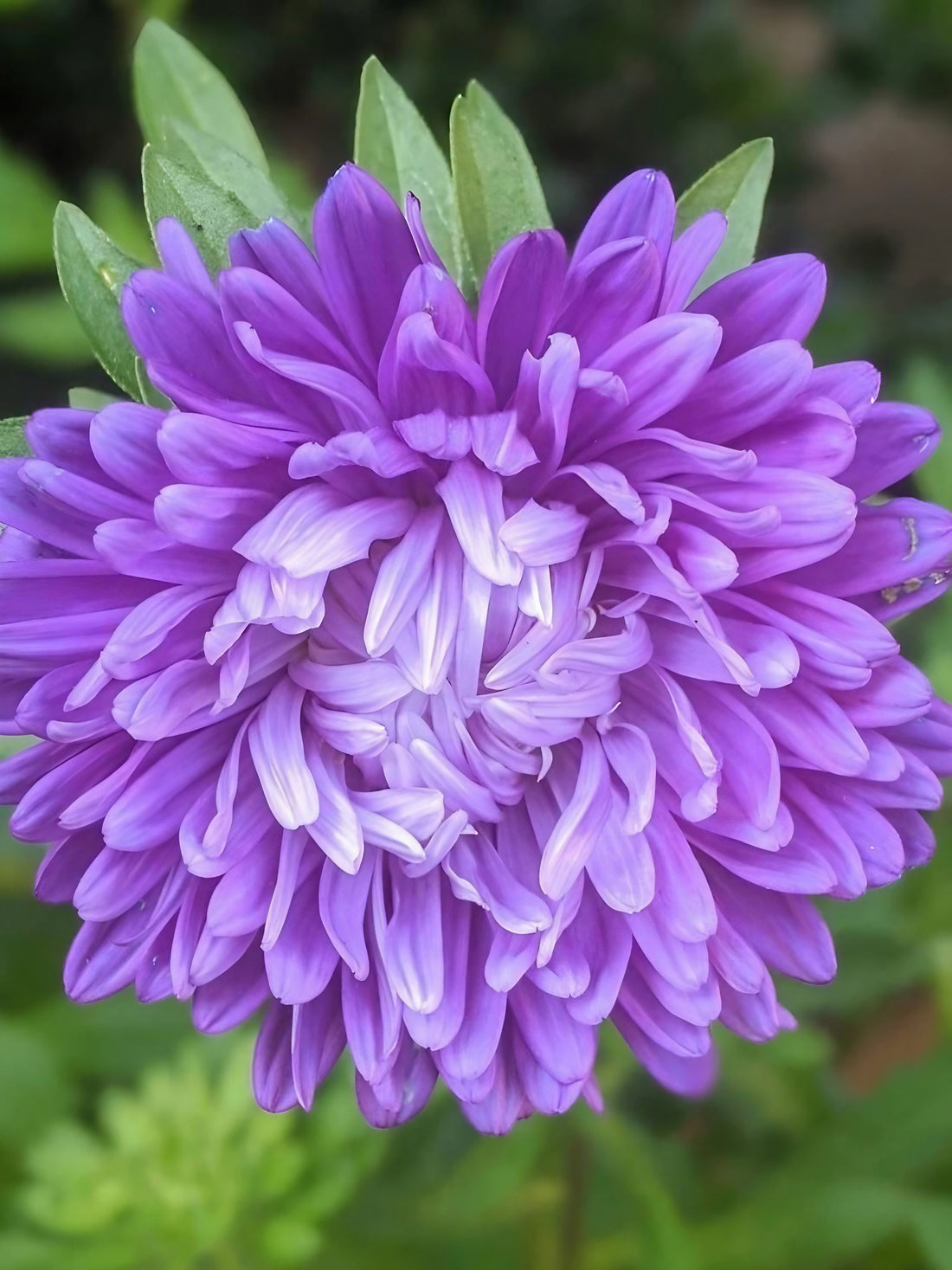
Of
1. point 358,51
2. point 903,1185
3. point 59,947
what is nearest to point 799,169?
point 358,51

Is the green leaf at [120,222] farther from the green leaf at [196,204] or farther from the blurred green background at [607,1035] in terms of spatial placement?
the green leaf at [196,204]

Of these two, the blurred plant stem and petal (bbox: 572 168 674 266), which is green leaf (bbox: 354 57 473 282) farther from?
the blurred plant stem

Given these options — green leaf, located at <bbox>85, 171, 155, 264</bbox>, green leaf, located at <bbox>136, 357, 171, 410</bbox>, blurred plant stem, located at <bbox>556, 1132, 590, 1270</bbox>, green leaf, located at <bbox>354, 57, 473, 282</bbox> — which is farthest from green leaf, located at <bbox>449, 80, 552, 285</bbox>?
blurred plant stem, located at <bbox>556, 1132, 590, 1270</bbox>

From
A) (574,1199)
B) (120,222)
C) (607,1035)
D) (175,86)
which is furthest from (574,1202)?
(120,222)

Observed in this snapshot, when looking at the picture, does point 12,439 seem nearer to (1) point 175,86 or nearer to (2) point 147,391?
(2) point 147,391

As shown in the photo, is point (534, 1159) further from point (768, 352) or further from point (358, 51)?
point (358, 51)

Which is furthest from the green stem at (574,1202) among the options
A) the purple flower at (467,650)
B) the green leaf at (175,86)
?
the green leaf at (175,86)
